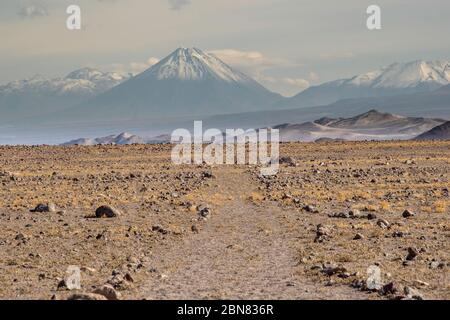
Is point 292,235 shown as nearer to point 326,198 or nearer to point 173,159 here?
point 326,198

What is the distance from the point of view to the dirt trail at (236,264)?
1351 centimetres

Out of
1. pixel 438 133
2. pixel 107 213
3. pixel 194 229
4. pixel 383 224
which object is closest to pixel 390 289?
pixel 383 224

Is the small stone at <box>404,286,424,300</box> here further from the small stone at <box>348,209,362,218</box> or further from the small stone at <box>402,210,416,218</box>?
the small stone at <box>402,210,416,218</box>

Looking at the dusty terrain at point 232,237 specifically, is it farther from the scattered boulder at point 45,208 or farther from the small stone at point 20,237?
the scattered boulder at point 45,208

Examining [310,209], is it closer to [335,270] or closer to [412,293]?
[335,270]

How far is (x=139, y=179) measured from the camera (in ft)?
144

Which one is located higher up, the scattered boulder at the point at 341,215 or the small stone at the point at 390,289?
the small stone at the point at 390,289

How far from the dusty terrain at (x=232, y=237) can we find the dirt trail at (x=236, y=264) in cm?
3

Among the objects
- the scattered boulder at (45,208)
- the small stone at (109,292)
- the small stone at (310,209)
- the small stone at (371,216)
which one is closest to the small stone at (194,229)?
the small stone at (310,209)

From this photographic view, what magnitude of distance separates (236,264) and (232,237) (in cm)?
439

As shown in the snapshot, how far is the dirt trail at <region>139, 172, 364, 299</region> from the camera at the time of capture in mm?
13508
